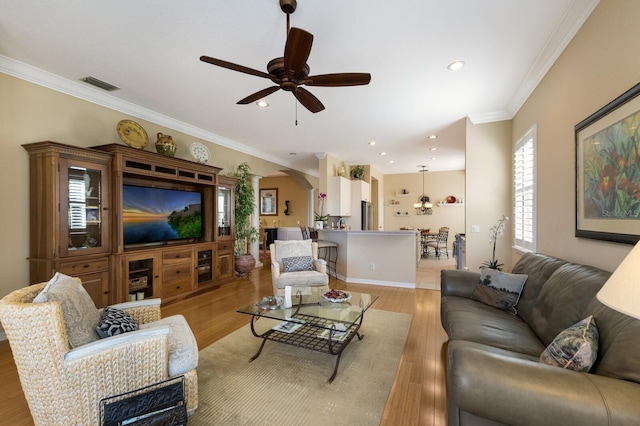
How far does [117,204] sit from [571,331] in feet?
14.2

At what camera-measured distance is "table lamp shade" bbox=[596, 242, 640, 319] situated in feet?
2.59

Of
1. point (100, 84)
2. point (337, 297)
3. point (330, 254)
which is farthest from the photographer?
point (330, 254)

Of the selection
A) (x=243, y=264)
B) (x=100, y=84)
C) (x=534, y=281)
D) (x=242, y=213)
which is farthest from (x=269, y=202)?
(x=534, y=281)

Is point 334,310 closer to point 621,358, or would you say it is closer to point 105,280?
point 621,358

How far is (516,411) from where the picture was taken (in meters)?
1.06

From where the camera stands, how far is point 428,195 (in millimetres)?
9742

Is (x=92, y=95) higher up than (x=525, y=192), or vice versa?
(x=92, y=95)

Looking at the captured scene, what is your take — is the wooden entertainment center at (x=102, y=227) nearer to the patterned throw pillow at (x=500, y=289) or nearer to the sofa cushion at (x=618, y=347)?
the patterned throw pillow at (x=500, y=289)

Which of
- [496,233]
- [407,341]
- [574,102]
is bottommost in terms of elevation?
[407,341]

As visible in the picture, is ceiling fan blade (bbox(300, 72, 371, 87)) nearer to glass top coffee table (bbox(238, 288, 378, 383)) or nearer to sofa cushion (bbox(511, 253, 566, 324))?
glass top coffee table (bbox(238, 288, 378, 383))

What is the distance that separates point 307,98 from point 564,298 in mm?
2365

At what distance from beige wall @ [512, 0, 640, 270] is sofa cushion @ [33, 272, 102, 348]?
127 inches

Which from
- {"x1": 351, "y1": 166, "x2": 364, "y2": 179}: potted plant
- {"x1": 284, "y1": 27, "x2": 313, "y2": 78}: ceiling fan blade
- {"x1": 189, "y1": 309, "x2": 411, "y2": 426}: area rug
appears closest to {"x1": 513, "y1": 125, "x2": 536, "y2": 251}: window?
{"x1": 189, "y1": 309, "x2": 411, "y2": 426}: area rug

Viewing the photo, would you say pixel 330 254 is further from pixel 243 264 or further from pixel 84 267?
pixel 84 267
